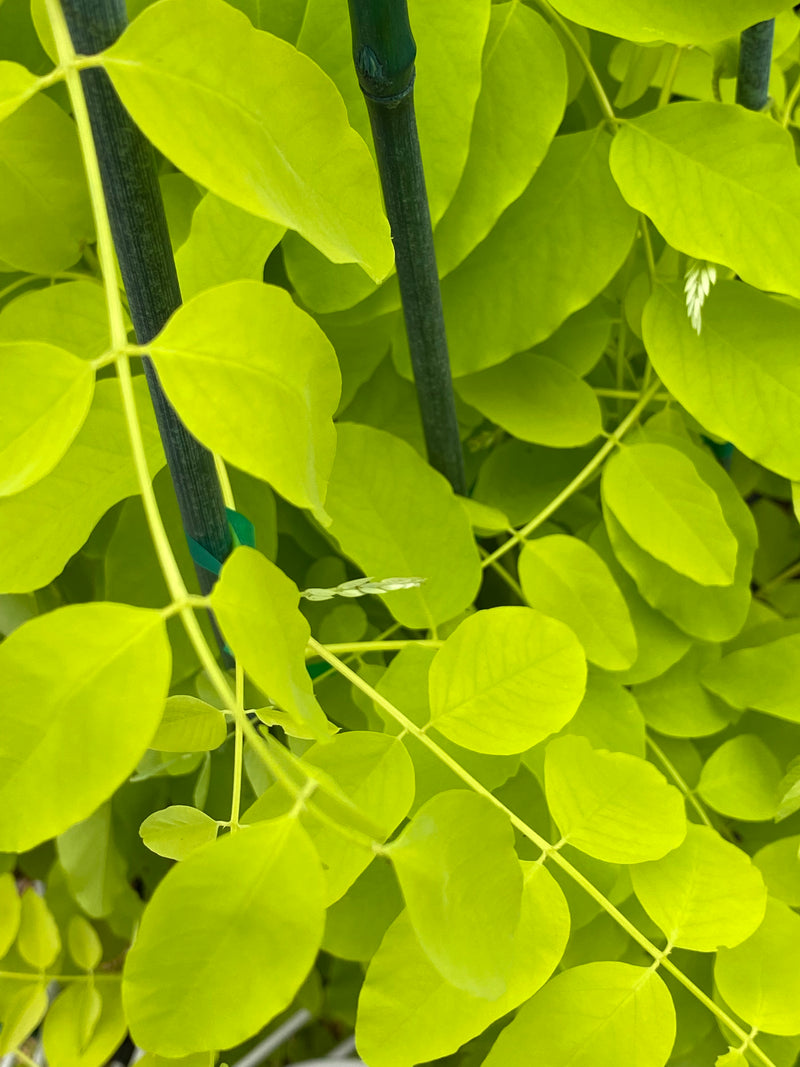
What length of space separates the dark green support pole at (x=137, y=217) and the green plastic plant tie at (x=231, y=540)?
26 mm

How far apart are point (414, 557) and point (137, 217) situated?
23 cm

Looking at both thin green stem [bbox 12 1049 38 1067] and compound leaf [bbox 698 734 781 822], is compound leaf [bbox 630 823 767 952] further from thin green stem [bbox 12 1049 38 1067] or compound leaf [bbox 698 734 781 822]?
thin green stem [bbox 12 1049 38 1067]

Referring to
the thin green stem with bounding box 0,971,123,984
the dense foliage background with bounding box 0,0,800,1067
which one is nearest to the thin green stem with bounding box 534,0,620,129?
the dense foliage background with bounding box 0,0,800,1067

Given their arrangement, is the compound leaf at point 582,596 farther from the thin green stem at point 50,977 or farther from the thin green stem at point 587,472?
the thin green stem at point 50,977

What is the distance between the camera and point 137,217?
0.87ft

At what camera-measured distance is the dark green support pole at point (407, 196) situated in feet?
1.10

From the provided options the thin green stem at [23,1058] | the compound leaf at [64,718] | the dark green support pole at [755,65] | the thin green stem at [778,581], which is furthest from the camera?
the thin green stem at [778,581]

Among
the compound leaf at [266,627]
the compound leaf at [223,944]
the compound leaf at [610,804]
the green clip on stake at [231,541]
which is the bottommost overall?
the compound leaf at [610,804]

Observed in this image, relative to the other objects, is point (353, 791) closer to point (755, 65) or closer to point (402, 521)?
point (402, 521)

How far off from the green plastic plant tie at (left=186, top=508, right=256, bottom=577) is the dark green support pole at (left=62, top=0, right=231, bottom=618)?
1.0 inches

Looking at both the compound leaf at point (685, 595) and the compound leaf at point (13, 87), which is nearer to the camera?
the compound leaf at point (13, 87)

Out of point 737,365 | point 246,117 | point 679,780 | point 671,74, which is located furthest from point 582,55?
point 679,780

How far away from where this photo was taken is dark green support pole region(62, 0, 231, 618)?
0.24m

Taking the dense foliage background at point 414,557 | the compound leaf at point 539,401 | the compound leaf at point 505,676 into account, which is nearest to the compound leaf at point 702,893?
the dense foliage background at point 414,557
